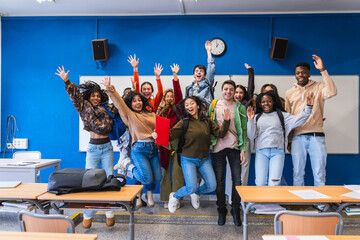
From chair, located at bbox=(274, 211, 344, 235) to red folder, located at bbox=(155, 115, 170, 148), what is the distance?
143cm

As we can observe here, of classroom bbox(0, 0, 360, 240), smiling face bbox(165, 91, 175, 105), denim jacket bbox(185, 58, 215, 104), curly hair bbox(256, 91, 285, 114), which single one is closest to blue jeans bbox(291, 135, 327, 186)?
curly hair bbox(256, 91, 285, 114)

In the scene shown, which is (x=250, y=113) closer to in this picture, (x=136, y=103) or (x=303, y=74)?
(x=303, y=74)

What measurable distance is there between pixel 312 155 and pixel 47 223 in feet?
10.0

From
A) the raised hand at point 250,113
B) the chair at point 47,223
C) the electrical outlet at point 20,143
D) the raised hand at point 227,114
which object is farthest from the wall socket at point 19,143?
the raised hand at point 250,113

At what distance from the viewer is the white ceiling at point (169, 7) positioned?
3932mm

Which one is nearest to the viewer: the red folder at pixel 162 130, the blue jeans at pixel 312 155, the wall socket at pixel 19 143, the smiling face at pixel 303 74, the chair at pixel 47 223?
the chair at pixel 47 223

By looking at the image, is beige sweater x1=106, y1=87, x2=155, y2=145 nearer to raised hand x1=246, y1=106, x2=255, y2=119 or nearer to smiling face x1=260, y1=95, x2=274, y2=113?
raised hand x1=246, y1=106, x2=255, y2=119

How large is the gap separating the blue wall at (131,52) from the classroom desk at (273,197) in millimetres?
2214

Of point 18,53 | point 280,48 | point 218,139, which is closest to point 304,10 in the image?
point 280,48

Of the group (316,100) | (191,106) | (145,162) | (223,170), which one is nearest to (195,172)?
(223,170)

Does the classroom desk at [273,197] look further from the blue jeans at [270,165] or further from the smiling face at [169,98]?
the smiling face at [169,98]

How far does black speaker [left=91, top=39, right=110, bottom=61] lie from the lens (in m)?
4.21

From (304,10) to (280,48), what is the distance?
0.83 metres

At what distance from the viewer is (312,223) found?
1.45 metres
